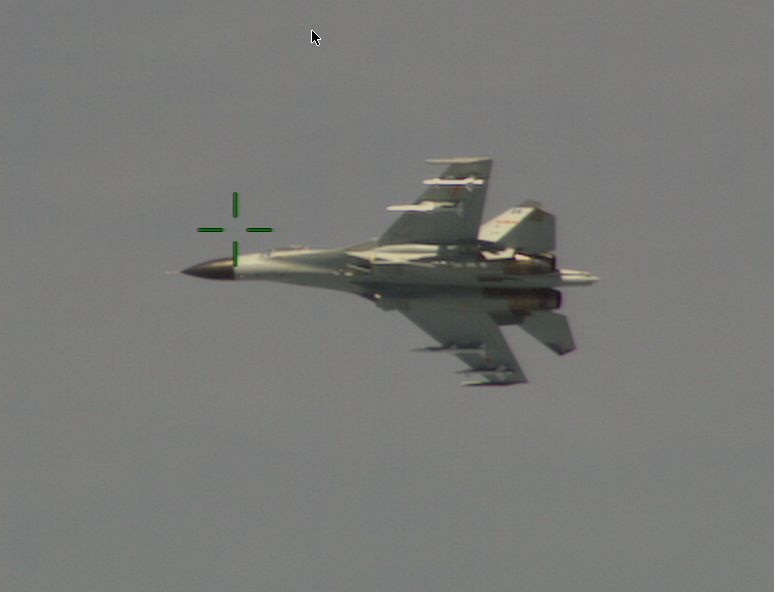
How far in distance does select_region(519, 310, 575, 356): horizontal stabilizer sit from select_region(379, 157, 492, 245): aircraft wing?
275 inches

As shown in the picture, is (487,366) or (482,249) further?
(487,366)

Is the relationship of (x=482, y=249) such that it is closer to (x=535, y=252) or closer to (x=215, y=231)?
(x=535, y=252)

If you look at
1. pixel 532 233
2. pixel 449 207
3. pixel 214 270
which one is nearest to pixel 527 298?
pixel 532 233

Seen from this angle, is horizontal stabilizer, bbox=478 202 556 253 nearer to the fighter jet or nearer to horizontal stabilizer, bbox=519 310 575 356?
the fighter jet

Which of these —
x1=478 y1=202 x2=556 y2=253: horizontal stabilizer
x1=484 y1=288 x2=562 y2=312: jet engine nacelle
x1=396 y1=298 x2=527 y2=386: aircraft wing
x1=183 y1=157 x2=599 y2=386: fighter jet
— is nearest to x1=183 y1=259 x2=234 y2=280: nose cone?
x1=183 y1=157 x2=599 y2=386: fighter jet

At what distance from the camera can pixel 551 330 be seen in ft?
373

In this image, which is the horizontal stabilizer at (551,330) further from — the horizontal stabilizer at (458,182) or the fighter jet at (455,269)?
the horizontal stabilizer at (458,182)

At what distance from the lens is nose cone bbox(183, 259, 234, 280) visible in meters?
113

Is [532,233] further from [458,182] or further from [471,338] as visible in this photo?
[471,338]

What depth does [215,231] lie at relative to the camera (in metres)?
112

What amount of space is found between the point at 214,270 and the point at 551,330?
13727mm

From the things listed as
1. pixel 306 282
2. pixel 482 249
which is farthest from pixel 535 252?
pixel 306 282

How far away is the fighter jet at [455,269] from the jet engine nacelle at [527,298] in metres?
0.04

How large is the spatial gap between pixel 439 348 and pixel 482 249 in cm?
657
